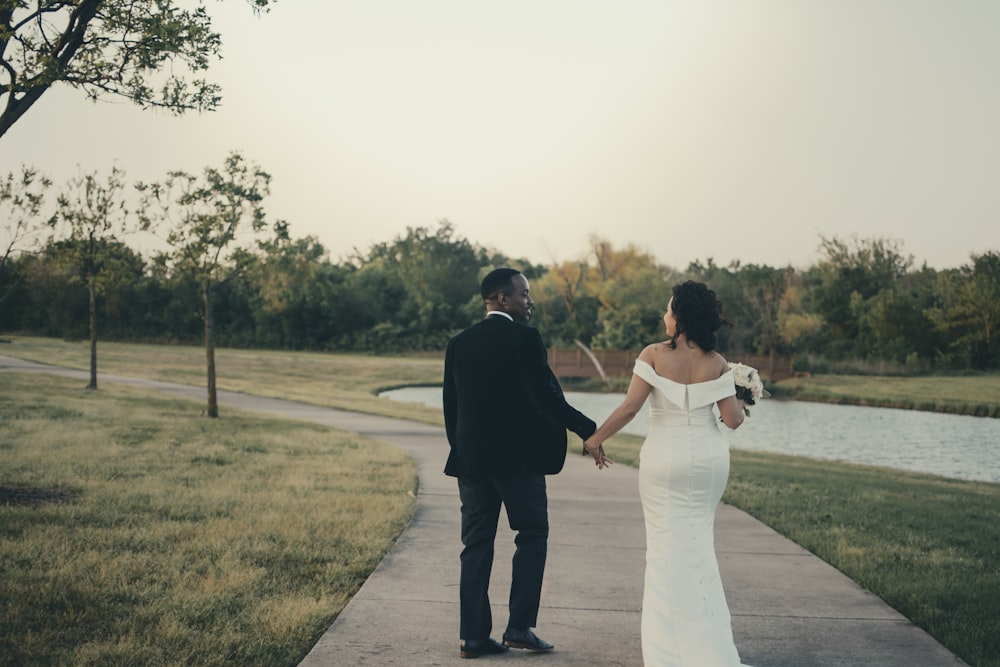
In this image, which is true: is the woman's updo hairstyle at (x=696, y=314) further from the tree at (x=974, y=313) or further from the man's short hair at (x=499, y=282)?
the tree at (x=974, y=313)

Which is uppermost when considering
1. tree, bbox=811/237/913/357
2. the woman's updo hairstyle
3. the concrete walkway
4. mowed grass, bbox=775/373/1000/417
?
tree, bbox=811/237/913/357

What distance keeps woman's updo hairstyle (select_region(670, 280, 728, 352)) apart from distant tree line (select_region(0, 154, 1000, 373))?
13.0 metres

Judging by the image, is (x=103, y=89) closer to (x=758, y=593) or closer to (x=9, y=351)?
(x=758, y=593)

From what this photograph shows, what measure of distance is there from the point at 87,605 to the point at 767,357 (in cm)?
4842

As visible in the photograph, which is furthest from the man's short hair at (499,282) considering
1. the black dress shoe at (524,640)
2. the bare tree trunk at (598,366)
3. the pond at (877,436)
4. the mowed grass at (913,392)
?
the bare tree trunk at (598,366)

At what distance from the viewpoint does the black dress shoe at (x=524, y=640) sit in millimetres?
4883

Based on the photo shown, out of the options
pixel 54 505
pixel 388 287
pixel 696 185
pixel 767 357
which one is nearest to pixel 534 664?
pixel 54 505

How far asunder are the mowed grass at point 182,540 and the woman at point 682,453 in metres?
1.98

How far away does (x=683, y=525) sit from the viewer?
15.1 ft

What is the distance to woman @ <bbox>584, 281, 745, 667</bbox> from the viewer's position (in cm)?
451

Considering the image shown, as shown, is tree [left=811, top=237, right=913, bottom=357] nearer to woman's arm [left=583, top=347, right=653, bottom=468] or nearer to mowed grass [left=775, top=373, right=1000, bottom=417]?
mowed grass [left=775, top=373, right=1000, bottom=417]

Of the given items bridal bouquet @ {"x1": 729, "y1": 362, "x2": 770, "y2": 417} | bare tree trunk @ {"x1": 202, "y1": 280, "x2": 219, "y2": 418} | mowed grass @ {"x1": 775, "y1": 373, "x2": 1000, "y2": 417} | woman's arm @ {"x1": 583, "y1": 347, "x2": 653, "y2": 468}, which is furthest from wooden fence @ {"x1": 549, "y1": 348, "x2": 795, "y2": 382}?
woman's arm @ {"x1": 583, "y1": 347, "x2": 653, "y2": 468}

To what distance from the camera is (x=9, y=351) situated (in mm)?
43812

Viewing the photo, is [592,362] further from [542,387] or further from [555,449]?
[542,387]
